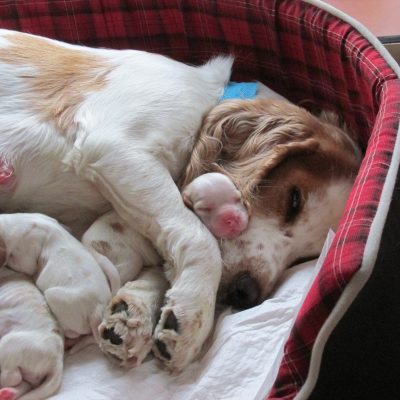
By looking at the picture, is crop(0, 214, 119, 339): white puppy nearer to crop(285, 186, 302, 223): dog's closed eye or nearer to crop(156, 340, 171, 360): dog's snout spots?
crop(156, 340, 171, 360): dog's snout spots

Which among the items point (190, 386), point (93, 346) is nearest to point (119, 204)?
point (93, 346)

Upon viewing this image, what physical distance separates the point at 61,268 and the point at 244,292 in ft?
1.47

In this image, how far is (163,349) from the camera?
58.6 inches

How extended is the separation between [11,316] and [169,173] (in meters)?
0.57

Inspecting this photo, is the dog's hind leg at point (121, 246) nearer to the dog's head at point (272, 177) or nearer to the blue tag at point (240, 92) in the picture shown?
the dog's head at point (272, 177)

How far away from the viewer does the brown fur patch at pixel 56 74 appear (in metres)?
1.80

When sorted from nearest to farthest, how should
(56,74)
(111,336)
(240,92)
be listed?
(111,336) < (56,74) < (240,92)

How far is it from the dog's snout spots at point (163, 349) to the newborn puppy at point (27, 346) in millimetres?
214

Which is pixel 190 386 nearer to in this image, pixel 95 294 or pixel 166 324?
pixel 166 324

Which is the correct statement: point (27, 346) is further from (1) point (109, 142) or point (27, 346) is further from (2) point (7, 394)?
(1) point (109, 142)

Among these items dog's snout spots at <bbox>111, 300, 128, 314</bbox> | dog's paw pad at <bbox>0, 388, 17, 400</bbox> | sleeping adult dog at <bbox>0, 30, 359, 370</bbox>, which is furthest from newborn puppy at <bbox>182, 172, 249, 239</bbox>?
dog's paw pad at <bbox>0, 388, 17, 400</bbox>

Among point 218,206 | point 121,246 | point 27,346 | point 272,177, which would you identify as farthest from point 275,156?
point 27,346

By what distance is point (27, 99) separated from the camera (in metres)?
1.83

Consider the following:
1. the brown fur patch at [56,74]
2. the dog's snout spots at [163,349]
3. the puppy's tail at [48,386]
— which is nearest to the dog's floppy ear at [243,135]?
the brown fur patch at [56,74]
